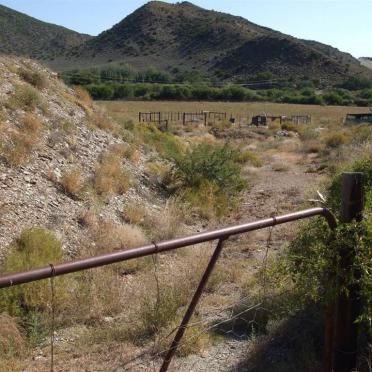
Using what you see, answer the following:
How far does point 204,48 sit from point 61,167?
13445 centimetres

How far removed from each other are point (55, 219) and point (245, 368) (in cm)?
609

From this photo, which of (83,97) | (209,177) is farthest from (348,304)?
(83,97)

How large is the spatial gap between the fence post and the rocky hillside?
246 inches

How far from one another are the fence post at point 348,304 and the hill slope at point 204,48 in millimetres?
122922

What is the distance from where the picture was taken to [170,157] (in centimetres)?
1852

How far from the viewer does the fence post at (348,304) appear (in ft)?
13.9

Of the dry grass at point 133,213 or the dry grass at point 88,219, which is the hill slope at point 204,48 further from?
the dry grass at point 88,219

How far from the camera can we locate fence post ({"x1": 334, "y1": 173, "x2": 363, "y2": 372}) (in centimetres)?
424

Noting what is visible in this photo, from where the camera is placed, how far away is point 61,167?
13102mm

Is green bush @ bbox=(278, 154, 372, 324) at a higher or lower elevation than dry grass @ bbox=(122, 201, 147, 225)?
higher

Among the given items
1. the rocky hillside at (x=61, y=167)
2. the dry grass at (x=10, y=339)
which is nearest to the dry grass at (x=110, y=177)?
the rocky hillside at (x=61, y=167)

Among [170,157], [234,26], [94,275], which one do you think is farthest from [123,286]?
[234,26]

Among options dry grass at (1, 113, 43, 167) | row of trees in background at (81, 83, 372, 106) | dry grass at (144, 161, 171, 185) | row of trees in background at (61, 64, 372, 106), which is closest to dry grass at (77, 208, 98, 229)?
dry grass at (1, 113, 43, 167)

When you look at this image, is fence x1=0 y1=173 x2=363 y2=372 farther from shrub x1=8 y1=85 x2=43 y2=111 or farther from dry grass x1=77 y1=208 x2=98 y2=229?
shrub x1=8 y1=85 x2=43 y2=111
